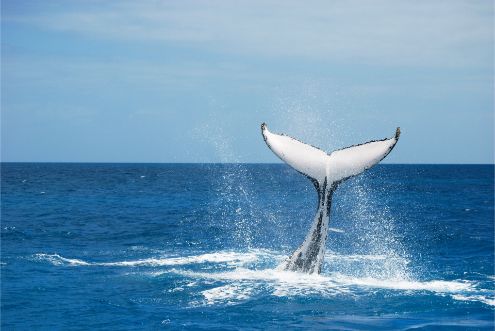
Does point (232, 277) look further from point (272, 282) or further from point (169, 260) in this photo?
point (169, 260)

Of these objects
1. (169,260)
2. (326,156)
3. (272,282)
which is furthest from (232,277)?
→ (326,156)

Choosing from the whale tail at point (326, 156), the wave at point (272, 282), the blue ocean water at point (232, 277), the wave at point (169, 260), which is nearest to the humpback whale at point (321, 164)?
the whale tail at point (326, 156)

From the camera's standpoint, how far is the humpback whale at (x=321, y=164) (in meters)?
15.0

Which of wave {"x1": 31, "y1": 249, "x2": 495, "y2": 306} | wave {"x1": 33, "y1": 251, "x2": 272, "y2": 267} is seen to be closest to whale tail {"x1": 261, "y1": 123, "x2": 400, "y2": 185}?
wave {"x1": 31, "y1": 249, "x2": 495, "y2": 306}

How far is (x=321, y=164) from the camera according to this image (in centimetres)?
1582

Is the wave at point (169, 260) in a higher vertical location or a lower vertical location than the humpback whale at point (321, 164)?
lower

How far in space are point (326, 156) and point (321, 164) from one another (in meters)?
0.24

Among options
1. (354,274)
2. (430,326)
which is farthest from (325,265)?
(430,326)

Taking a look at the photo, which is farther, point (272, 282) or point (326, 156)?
point (272, 282)

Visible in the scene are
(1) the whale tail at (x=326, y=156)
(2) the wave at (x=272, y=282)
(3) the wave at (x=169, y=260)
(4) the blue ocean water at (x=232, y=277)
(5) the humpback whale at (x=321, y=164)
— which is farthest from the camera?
(3) the wave at (x=169, y=260)

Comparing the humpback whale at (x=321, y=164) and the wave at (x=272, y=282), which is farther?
the wave at (x=272, y=282)

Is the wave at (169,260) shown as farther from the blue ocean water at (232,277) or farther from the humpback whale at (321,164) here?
the humpback whale at (321,164)

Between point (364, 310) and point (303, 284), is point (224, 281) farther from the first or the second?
point (364, 310)

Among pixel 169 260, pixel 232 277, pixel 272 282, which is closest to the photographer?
pixel 272 282
